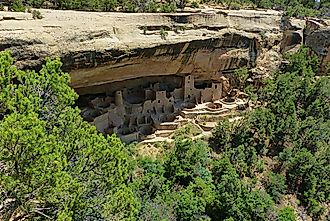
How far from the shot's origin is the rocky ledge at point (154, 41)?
1409 centimetres

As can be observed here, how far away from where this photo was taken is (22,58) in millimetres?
13492

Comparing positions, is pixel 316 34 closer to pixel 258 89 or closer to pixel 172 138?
pixel 258 89

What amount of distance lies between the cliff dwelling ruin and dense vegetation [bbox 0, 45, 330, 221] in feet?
3.61

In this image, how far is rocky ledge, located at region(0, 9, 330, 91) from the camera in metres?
14.1

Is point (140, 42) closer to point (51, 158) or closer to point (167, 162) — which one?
point (167, 162)

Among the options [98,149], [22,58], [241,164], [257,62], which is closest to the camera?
[98,149]

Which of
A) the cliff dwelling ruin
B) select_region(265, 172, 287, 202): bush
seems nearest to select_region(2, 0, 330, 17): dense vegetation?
the cliff dwelling ruin

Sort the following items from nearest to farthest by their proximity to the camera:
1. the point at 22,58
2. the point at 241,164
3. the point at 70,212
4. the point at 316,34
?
the point at 70,212 → the point at 22,58 → the point at 241,164 → the point at 316,34

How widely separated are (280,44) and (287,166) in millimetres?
8705

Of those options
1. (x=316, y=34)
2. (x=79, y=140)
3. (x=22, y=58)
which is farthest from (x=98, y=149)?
(x=316, y=34)

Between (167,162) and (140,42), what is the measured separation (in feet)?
18.2

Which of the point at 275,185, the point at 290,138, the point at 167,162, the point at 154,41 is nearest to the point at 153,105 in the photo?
the point at 167,162

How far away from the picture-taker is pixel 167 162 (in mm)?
18000

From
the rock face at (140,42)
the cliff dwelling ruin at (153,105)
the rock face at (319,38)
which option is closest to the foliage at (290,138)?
the cliff dwelling ruin at (153,105)
